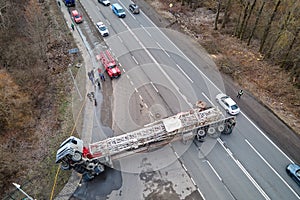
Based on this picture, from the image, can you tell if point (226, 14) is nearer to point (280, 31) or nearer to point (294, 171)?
point (280, 31)

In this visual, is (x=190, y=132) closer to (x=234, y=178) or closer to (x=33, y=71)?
(x=234, y=178)

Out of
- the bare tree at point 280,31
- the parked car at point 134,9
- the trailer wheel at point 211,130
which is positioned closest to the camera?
the trailer wheel at point 211,130

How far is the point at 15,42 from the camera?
3428 centimetres

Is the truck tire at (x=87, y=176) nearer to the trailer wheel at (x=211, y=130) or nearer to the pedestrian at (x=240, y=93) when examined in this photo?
the trailer wheel at (x=211, y=130)

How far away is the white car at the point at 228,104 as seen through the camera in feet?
88.5

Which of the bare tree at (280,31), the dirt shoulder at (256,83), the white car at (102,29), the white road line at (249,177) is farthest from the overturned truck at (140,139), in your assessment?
the white car at (102,29)

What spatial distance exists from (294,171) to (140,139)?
14164mm

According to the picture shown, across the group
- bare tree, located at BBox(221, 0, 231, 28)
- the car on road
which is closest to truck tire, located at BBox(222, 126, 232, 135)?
the car on road

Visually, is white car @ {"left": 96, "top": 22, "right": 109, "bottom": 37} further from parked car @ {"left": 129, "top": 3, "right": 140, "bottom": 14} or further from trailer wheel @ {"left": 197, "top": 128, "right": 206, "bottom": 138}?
trailer wheel @ {"left": 197, "top": 128, "right": 206, "bottom": 138}

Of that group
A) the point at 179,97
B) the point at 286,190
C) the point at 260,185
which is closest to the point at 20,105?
the point at 179,97

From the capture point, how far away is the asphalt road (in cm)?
2142

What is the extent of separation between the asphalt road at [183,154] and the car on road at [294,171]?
0.41m

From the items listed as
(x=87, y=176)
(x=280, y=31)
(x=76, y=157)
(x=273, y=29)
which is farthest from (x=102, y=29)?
(x=273, y=29)

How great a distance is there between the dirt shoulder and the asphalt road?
1111 millimetres
